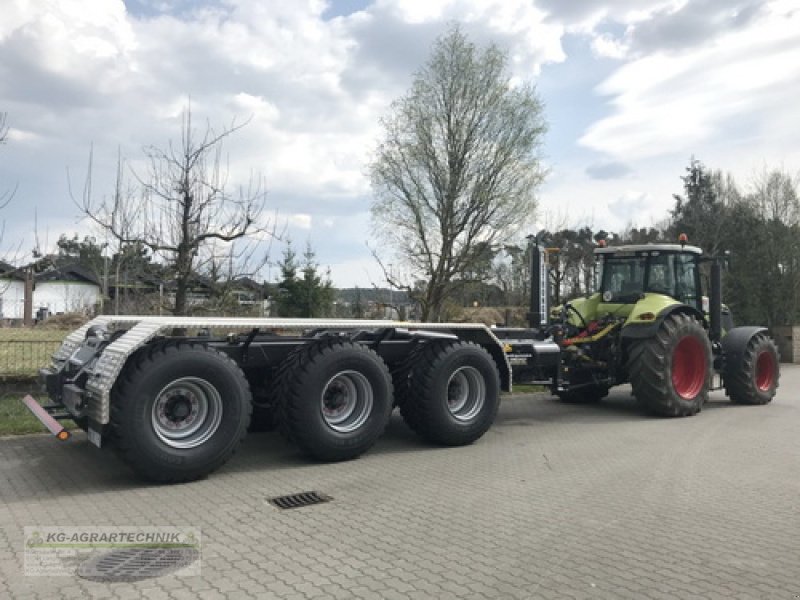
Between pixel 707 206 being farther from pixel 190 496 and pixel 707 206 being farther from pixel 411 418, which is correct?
pixel 190 496

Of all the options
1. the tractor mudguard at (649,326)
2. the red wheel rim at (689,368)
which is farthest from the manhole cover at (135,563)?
the red wheel rim at (689,368)

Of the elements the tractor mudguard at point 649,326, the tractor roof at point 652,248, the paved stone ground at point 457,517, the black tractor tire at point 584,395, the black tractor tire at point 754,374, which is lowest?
the paved stone ground at point 457,517

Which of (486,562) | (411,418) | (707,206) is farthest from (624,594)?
(707,206)

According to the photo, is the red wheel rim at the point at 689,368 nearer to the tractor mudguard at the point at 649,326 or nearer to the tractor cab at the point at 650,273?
the tractor mudguard at the point at 649,326

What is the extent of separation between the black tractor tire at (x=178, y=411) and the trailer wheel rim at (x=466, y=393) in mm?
2634

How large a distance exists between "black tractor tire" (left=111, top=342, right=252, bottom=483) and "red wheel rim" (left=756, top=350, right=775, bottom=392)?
9.58 metres

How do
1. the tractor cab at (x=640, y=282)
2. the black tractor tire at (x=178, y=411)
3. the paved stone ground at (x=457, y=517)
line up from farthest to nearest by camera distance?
A: the tractor cab at (x=640, y=282), the black tractor tire at (x=178, y=411), the paved stone ground at (x=457, y=517)

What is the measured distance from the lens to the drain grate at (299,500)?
17.6 feet

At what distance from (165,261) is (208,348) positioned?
5.30 m

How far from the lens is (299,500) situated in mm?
5488

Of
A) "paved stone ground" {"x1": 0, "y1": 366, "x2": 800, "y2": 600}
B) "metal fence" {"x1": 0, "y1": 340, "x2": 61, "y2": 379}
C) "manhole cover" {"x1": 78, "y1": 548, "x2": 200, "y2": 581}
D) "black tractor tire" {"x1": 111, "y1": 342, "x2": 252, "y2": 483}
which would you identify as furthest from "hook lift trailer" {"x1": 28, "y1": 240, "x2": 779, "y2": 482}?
"metal fence" {"x1": 0, "y1": 340, "x2": 61, "y2": 379}

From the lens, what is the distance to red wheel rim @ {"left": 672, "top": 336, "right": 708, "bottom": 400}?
10.2 metres

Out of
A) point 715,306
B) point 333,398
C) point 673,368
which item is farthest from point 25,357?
point 715,306

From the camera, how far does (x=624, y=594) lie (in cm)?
375
